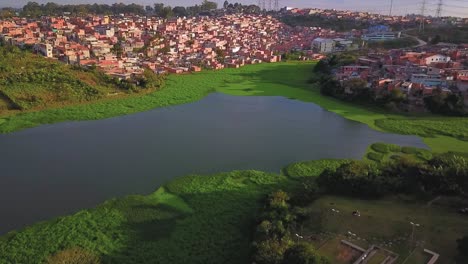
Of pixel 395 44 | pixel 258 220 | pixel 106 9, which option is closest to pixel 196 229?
pixel 258 220

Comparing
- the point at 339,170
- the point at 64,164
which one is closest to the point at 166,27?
the point at 64,164

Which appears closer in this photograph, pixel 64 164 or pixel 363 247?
pixel 363 247

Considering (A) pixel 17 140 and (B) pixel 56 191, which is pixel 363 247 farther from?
(A) pixel 17 140

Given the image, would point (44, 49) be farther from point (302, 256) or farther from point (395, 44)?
point (395, 44)

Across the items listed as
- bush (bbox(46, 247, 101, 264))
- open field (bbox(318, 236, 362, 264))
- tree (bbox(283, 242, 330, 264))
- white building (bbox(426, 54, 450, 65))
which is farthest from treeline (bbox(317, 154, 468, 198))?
white building (bbox(426, 54, 450, 65))

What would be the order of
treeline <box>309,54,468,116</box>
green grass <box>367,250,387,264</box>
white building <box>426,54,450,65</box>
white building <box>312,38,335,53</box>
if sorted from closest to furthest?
green grass <box>367,250,387,264</box>
treeline <box>309,54,468,116</box>
white building <box>426,54,450,65</box>
white building <box>312,38,335,53</box>

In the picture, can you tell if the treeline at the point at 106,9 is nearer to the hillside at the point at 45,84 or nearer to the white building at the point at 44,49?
the white building at the point at 44,49

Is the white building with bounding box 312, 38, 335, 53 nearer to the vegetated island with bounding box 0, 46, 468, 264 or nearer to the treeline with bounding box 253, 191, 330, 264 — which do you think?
the vegetated island with bounding box 0, 46, 468, 264
